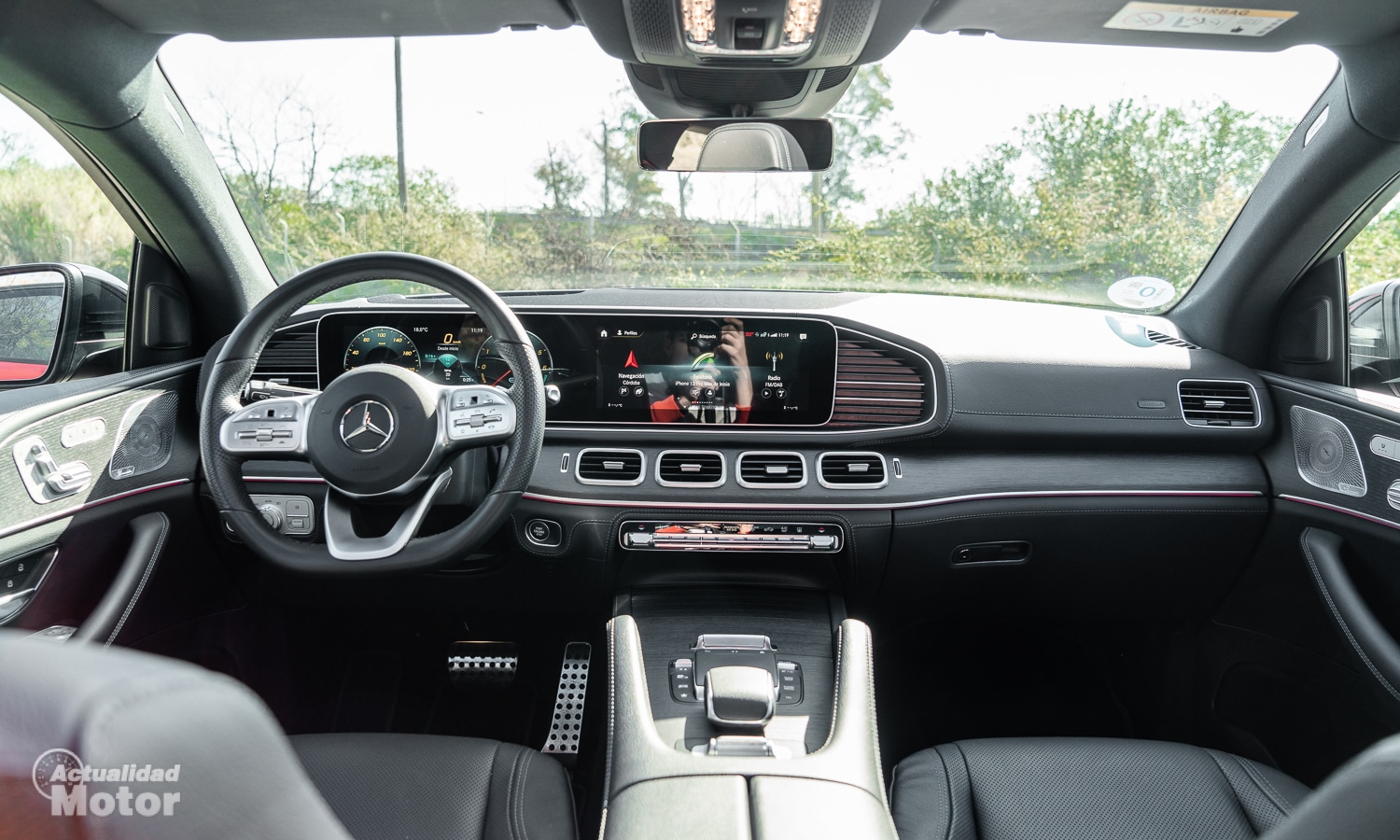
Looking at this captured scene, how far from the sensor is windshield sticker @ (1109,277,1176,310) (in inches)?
116

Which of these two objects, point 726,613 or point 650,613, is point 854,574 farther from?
point 650,613

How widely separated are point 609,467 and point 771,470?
485 millimetres

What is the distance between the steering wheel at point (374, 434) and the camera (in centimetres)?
197

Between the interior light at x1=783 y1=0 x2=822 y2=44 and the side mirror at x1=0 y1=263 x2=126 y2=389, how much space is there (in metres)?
2.17

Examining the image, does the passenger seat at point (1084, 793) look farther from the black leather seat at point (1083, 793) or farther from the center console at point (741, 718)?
the center console at point (741, 718)

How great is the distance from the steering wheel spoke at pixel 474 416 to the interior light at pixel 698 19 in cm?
97

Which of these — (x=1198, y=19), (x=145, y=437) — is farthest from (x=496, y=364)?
(x=1198, y=19)

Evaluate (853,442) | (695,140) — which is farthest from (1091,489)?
(695,140)

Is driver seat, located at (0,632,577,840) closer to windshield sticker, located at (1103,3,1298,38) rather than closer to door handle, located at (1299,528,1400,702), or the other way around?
windshield sticker, located at (1103,3,1298,38)

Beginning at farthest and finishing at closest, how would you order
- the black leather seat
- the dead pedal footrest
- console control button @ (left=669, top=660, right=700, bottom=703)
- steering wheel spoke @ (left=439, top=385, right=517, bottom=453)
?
the dead pedal footrest, console control button @ (left=669, top=660, right=700, bottom=703), steering wheel spoke @ (left=439, top=385, right=517, bottom=453), the black leather seat

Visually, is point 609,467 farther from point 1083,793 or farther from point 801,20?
point 1083,793

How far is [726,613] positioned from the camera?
2.55 meters

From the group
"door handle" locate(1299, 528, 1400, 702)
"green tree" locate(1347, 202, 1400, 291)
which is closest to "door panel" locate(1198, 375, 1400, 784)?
"door handle" locate(1299, 528, 1400, 702)

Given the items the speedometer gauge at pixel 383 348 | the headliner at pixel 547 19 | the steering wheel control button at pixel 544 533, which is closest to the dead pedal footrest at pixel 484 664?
the steering wheel control button at pixel 544 533
